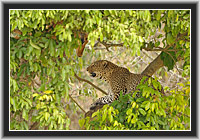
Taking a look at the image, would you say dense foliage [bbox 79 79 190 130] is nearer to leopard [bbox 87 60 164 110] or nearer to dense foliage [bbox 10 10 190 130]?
dense foliage [bbox 10 10 190 130]

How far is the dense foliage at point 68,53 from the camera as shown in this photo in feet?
13.5

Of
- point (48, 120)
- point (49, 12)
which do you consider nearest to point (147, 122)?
point (48, 120)

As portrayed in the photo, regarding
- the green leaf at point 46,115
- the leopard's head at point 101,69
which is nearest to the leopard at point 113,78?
the leopard's head at point 101,69

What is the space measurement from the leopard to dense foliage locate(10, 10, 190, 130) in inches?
44.0

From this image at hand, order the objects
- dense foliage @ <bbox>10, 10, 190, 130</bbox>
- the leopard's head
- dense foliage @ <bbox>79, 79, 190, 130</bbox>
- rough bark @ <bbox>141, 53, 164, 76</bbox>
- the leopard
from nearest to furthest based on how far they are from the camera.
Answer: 1. dense foliage @ <bbox>10, 10, 190, 130</bbox>
2. dense foliage @ <bbox>79, 79, 190, 130</bbox>
3. the leopard
4. the leopard's head
5. rough bark @ <bbox>141, 53, 164, 76</bbox>

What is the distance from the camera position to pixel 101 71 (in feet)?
20.1

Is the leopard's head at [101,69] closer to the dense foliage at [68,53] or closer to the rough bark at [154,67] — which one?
the rough bark at [154,67]

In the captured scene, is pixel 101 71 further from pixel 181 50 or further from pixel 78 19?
pixel 78 19

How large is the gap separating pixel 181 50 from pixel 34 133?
2197 mm

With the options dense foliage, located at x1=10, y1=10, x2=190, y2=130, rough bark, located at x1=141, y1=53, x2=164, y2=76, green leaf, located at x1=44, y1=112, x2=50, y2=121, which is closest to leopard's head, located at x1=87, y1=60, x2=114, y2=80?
rough bark, located at x1=141, y1=53, x2=164, y2=76

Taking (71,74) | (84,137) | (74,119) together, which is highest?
(71,74)

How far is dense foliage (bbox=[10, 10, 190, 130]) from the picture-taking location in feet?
13.5

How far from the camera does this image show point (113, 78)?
607 cm

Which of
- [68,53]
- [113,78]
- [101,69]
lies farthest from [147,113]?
[101,69]
